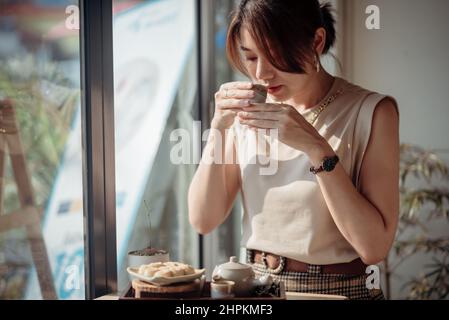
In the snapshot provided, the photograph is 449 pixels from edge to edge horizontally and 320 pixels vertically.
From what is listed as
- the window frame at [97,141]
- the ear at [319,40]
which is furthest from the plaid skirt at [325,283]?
the window frame at [97,141]

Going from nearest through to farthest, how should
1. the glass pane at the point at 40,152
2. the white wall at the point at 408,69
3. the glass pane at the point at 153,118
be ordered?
Result: 1. the glass pane at the point at 40,152
2. the glass pane at the point at 153,118
3. the white wall at the point at 408,69

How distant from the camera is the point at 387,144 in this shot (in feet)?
3.72

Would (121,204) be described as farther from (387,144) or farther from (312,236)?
(387,144)

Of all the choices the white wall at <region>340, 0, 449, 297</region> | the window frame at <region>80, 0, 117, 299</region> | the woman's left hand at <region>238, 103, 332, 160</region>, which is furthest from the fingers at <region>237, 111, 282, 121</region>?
the white wall at <region>340, 0, 449, 297</region>

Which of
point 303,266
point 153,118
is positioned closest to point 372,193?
point 303,266

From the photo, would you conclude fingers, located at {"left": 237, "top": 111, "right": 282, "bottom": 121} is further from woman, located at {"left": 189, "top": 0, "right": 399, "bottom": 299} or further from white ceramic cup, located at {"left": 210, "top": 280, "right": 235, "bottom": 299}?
white ceramic cup, located at {"left": 210, "top": 280, "right": 235, "bottom": 299}

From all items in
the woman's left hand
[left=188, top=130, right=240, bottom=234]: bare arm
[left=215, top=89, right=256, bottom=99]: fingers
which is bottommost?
[left=188, top=130, right=240, bottom=234]: bare arm

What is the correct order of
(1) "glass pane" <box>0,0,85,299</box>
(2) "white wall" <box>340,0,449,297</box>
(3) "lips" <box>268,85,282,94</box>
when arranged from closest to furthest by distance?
(3) "lips" <box>268,85,282,94</box> → (1) "glass pane" <box>0,0,85,299</box> → (2) "white wall" <box>340,0,449,297</box>

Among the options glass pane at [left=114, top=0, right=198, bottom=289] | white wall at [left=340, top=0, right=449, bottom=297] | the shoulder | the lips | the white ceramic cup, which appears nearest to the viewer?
the white ceramic cup

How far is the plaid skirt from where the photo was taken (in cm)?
117

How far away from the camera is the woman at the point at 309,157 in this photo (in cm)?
113

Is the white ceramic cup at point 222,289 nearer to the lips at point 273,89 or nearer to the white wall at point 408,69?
the lips at point 273,89

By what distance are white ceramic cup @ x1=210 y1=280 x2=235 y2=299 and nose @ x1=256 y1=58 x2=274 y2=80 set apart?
44 cm

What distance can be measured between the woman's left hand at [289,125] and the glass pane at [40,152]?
56 cm
